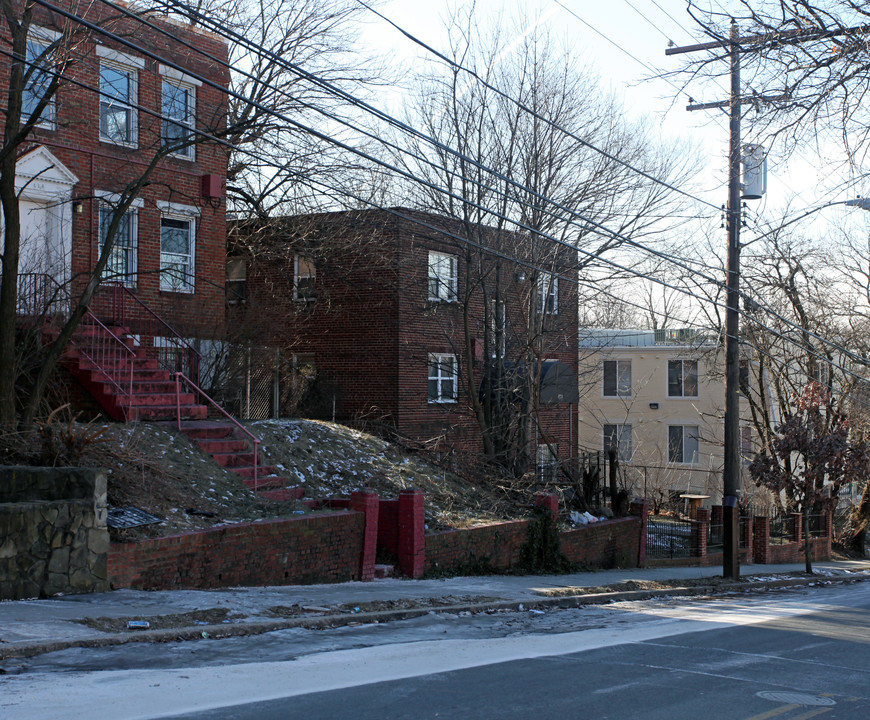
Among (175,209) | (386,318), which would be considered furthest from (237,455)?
(386,318)

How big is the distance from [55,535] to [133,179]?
41.3 ft

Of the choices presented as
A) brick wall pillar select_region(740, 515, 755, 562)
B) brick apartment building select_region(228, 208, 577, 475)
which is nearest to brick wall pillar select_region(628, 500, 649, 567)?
brick apartment building select_region(228, 208, 577, 475)

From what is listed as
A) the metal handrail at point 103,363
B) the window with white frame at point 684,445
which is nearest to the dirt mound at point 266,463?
the metal handrail at point 103,363

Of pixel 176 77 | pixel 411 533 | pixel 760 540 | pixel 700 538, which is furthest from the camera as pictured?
pixel 760 540

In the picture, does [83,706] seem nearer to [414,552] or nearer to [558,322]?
[414,552]

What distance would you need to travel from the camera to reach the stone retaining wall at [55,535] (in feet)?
30.7

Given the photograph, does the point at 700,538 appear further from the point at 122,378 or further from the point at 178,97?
the point at 178,97

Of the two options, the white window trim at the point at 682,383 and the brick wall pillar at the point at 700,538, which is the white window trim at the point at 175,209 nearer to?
the brick wall pillar at the point at 700,538

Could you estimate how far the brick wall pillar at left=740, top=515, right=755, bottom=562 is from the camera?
85.9 ft

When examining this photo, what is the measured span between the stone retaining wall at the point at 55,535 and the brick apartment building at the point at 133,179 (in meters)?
7.73

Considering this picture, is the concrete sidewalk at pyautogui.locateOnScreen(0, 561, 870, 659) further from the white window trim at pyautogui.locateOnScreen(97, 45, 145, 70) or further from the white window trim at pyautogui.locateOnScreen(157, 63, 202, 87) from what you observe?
the white window trim at pyautogui.locateOnScreen(157, 63, 202, 87)

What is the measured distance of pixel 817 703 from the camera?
7441 mm

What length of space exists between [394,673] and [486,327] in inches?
583

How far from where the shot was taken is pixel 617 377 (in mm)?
43031
